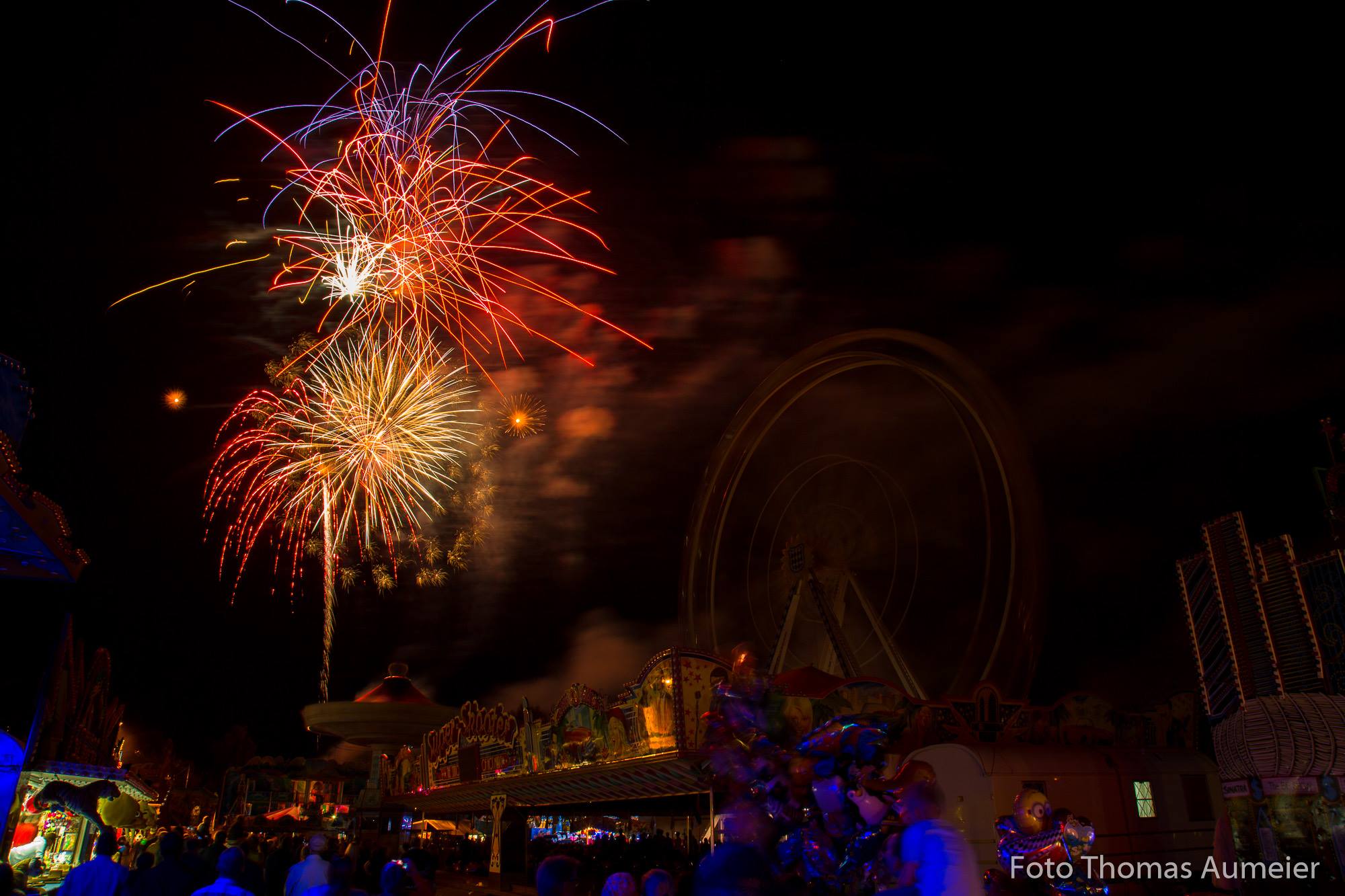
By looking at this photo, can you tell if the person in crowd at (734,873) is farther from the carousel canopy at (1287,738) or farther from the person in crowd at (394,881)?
the carousel canopy at (1287,738)

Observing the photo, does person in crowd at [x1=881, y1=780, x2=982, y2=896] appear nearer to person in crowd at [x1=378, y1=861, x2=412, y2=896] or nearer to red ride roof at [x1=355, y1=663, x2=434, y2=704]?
person in crowd at [x1=378, y1=861, x2=412, y2=896]

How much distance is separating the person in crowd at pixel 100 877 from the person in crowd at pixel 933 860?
5583 millimetres

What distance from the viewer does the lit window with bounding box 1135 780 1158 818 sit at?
43.4ft

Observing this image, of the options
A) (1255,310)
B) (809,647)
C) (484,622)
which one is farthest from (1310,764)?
(484,622)

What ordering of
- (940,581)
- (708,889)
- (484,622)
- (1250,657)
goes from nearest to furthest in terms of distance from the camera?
(708,889) → (1250,657) → (940,581) → (484,622)

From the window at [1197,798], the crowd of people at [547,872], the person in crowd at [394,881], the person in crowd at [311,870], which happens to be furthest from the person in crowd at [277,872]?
the window at [1197,798]

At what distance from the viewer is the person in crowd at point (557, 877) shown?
3721 mm

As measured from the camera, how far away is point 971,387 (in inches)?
774

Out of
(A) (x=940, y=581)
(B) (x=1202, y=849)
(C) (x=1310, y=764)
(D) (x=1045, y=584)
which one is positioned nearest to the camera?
(C) (x=1310, y=764)

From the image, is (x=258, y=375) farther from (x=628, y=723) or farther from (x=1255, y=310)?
(x=1255, y=310)

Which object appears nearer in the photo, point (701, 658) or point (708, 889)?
point (708, 889)

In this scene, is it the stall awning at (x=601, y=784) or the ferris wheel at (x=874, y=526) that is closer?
the stall awning at (x=601, y=784)

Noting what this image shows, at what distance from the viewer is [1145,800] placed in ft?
43.8

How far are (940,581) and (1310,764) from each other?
33.0ft
